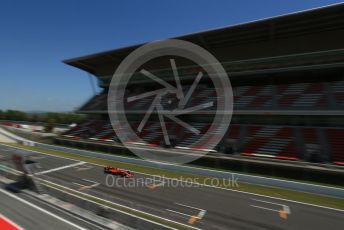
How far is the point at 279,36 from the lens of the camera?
33.0 m

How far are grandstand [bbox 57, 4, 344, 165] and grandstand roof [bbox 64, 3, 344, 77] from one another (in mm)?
95

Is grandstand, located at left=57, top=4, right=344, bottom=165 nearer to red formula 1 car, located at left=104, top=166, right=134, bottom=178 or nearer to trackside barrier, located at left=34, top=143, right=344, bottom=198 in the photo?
trackside barrier, located at left=34, top=143, right=344, bottom=198

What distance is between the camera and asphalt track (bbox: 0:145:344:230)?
14633mm

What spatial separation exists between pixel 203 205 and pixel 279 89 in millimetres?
21266

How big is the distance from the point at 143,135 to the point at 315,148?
70.1 ft

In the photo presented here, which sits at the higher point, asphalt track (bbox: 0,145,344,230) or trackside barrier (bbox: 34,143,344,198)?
trackside barrier (bbox: 34,143,344,198)

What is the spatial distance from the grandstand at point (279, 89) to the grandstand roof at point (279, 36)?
0.10m

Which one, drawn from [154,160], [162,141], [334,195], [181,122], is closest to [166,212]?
[334,195]

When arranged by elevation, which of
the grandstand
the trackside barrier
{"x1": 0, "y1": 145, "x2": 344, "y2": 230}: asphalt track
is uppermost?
the grandstand

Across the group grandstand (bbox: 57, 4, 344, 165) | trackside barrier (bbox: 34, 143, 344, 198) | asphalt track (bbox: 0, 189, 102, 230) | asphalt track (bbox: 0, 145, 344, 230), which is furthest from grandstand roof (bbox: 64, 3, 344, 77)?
asphalt track (bbox: 0, 189, 102, 230)

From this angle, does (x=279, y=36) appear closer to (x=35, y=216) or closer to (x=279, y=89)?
(x=279, y=89)

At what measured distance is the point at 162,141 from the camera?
34.9 meters

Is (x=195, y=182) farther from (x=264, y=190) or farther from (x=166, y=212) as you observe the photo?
(x=166, y=212)

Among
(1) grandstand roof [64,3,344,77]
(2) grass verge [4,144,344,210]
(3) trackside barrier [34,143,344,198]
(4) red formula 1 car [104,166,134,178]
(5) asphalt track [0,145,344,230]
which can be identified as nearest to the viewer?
(5) asphalt track [0,145,344,230]
